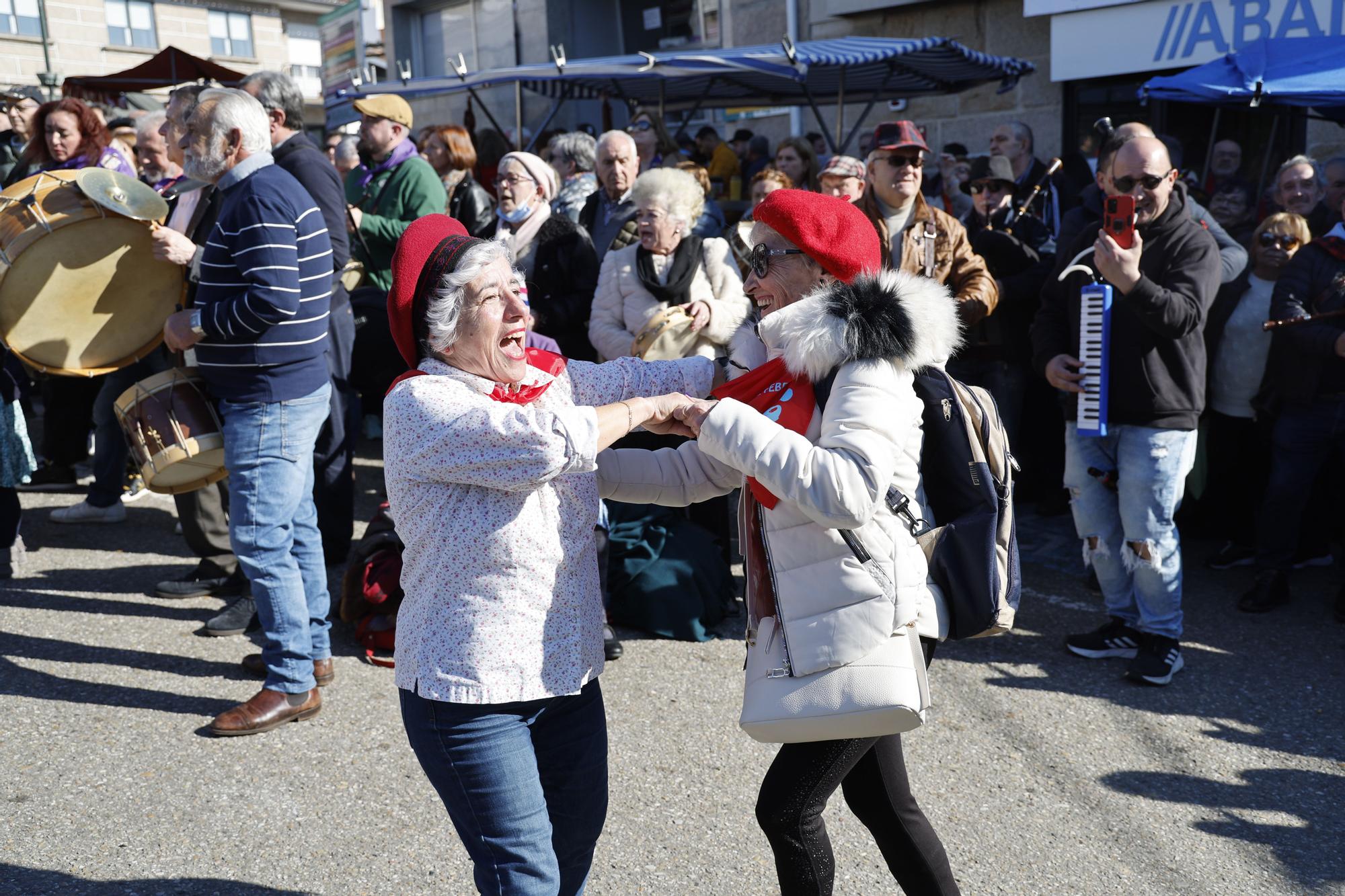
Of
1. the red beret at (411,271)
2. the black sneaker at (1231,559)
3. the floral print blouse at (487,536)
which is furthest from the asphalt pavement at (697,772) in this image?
the red beret at (411,271)

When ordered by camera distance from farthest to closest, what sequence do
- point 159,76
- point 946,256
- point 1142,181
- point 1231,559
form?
point 159,76 → point 1231,559 → point 946,256 → point 1142,181

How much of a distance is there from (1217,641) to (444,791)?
379cm

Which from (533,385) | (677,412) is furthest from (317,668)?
(677,412)

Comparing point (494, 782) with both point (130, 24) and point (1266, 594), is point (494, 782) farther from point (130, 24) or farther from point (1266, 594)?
point (130, 24)

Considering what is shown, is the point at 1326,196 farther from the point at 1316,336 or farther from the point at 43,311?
the point at 43,311

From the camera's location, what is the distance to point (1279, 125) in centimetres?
1020

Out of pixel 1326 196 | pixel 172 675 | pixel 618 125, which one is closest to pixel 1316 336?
pixel 1326 196

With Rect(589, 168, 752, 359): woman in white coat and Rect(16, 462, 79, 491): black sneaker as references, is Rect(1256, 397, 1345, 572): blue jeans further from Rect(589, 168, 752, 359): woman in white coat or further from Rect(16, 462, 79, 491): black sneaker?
Rect(16, 462, 79, 491): black sneaker

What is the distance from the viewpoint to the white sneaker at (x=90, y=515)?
6758 millimetres

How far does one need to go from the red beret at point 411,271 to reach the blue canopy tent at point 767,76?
7.54 meters

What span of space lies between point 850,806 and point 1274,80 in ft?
20.4

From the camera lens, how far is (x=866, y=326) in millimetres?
2164

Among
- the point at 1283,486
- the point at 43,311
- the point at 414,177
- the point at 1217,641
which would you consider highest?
the point at 414,177

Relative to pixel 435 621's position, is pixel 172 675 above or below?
below
